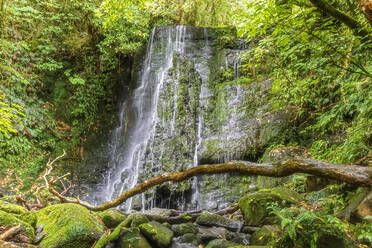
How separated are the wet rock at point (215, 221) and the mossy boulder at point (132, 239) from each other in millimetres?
1310

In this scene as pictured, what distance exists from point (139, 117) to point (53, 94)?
3.88 m

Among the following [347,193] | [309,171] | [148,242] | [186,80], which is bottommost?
[148,242]

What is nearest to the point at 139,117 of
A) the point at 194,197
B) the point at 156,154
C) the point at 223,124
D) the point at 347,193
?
the point at 156,154

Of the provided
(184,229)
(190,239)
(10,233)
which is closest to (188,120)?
(184,229)

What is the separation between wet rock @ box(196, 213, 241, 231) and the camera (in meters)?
4.23

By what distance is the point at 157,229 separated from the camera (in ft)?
11.7

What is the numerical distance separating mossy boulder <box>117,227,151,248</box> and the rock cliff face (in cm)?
426

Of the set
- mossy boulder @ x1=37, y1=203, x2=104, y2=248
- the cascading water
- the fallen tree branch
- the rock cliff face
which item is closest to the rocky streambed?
mossy boulder @ x1=37, y1=203, x2=104, y2=248

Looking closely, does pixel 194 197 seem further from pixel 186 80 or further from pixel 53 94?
pixel 53 94

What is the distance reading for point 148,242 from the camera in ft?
11.0

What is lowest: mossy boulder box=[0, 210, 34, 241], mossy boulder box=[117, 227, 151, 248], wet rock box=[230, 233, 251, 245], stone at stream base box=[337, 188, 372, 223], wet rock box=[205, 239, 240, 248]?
wet rock box=[230, 233, 251, 245]

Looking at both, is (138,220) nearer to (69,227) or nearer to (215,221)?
(69,227)

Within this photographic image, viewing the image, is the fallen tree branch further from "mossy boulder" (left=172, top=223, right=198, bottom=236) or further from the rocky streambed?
"mossy boulder" (left=172, top=223, right=198, bottom=236)

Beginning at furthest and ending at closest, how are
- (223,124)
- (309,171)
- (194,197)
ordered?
(223,124) → (194,197) → (309,171)
